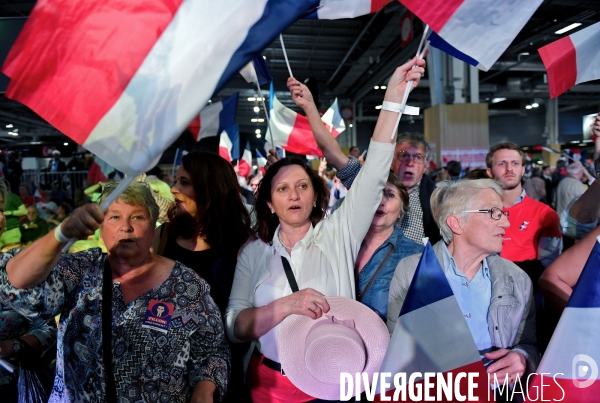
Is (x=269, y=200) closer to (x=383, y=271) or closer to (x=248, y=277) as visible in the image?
(x=248, y=277)

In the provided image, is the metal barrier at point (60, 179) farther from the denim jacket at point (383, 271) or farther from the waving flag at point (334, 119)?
the denim jacket at point (383, 271)

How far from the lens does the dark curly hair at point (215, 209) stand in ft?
8.81

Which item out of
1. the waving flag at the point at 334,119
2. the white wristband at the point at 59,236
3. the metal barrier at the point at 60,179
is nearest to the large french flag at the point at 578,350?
the white wristband at the point at 59,236

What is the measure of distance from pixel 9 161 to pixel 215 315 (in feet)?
44.3

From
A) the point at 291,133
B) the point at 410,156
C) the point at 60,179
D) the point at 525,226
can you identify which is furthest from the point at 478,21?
the point at 60,179

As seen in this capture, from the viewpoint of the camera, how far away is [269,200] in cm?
242

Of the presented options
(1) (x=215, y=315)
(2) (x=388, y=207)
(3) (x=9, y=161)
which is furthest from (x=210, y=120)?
(3) (x=9, y=161)

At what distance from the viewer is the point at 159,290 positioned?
1840mm

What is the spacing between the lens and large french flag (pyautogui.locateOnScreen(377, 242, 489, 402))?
65.4 inches

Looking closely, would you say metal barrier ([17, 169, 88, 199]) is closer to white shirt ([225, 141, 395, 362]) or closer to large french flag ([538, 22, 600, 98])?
white shirt ([225, 141, 395, 362])

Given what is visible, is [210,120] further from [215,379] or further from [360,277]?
[215,379]

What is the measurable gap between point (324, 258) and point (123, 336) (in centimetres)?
86

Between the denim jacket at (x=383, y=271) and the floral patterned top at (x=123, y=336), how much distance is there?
2.60 ft

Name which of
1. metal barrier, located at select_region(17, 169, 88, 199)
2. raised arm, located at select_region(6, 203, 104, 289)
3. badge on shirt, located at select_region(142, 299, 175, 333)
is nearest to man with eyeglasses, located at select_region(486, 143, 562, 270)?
badge on shirt, located at select_region(142, 299, 175, 333)
